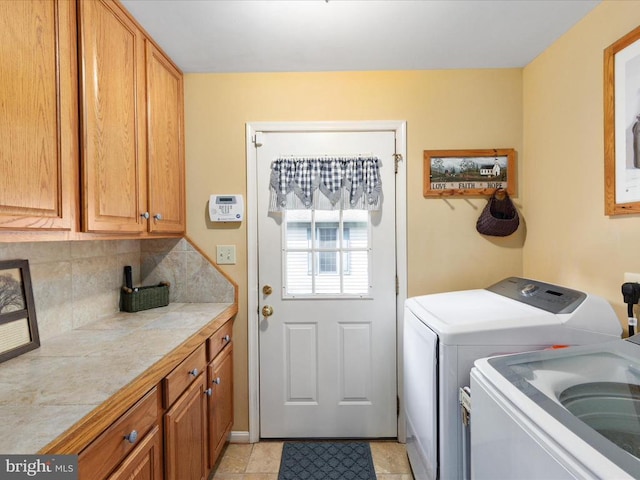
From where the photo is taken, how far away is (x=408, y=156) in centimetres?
212

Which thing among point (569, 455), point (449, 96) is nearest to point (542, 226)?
point (449, 96)

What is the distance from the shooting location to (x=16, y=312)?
1.28m

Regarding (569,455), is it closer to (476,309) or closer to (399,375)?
(476,309)

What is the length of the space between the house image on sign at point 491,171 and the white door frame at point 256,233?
478 mm

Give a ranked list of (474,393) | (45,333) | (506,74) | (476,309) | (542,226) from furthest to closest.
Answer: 1. (506,74)
2. (542,226)
3. (476,309)
4. (45,333)
5. (474,393)

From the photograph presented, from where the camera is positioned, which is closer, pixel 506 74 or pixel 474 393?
pixel 474 393

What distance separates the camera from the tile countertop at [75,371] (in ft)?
2.59

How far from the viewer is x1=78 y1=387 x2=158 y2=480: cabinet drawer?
2.77 feet

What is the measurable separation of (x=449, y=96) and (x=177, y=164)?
173 cm

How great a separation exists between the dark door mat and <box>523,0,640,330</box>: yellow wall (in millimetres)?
1478

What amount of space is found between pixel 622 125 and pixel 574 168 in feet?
1.02

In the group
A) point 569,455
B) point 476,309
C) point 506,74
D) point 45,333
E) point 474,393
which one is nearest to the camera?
point 569,455

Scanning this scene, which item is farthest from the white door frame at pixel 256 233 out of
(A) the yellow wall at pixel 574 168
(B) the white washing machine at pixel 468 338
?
(A) the yellow wall at pixel 574 168

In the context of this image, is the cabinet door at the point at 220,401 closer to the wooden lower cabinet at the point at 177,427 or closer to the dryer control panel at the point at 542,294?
the wooden lower cabinet at the point at 177,427
